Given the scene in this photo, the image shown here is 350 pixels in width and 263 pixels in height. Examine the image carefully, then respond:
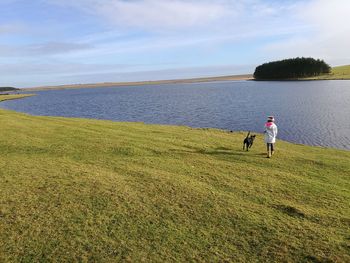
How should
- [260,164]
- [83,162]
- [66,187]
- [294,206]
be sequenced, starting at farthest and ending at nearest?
[260,164] < [83,162] < [66,187] < [294,206]

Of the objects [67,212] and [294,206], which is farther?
[294,206]

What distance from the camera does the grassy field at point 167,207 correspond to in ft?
35.3

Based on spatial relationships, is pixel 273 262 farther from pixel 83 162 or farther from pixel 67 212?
pixel 83 162

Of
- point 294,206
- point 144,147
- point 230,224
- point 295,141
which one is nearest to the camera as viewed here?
point 230,224

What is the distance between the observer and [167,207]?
44.5 feet

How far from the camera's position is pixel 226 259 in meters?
10.4

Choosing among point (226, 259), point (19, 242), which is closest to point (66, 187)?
point (19, 242)

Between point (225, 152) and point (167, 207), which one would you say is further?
point (225, 152)

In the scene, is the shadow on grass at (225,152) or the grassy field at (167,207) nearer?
the grassy field at (167,207)

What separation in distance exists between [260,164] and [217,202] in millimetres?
8161

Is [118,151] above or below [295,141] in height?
above

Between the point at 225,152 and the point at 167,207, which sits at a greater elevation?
the point at 167,207

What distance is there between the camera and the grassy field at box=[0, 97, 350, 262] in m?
10.8

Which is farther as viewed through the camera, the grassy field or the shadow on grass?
the shadow on grass
